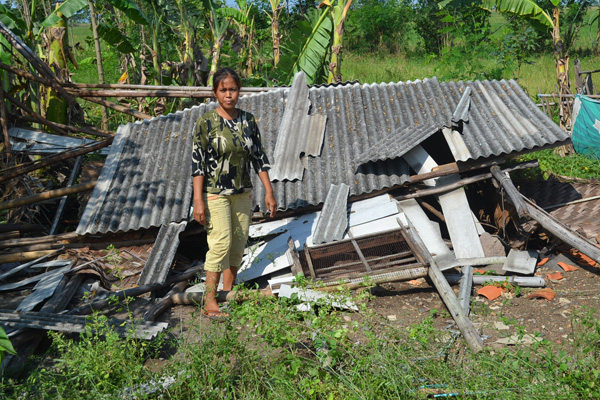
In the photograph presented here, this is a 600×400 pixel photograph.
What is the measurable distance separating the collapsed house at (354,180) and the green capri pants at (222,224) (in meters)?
0.39

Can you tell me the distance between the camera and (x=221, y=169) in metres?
4.35

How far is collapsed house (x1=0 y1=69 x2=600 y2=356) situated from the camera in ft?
17.2

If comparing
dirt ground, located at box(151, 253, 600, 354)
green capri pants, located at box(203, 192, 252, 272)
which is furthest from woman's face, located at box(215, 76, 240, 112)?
dirt ground, located at box(151, 253, 600, 354)

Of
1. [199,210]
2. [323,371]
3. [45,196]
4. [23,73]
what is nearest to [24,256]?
[45,196]

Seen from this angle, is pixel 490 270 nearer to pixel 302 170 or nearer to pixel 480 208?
pixel 480 208

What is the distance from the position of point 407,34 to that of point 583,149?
1304 cm

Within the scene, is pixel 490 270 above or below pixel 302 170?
below

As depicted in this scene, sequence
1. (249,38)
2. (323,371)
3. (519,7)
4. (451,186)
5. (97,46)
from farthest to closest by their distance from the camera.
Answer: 1. (249,38)
2. (97,46)
3. (519,7)
4. (451,186)
5. (323,371)

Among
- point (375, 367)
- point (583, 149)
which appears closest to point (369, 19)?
point (583, 149)

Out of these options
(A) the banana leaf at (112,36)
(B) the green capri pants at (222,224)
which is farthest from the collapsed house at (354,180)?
(A) the banana leaf at (112,36)

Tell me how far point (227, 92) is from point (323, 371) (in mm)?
2255

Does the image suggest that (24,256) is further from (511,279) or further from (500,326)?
(511,279)

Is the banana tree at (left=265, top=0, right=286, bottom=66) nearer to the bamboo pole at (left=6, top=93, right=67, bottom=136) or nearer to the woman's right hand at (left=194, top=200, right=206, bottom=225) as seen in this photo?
the bamboo pole at (left=6, top=93, right=67, bottom=136)

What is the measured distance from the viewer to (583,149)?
10.3 metres
